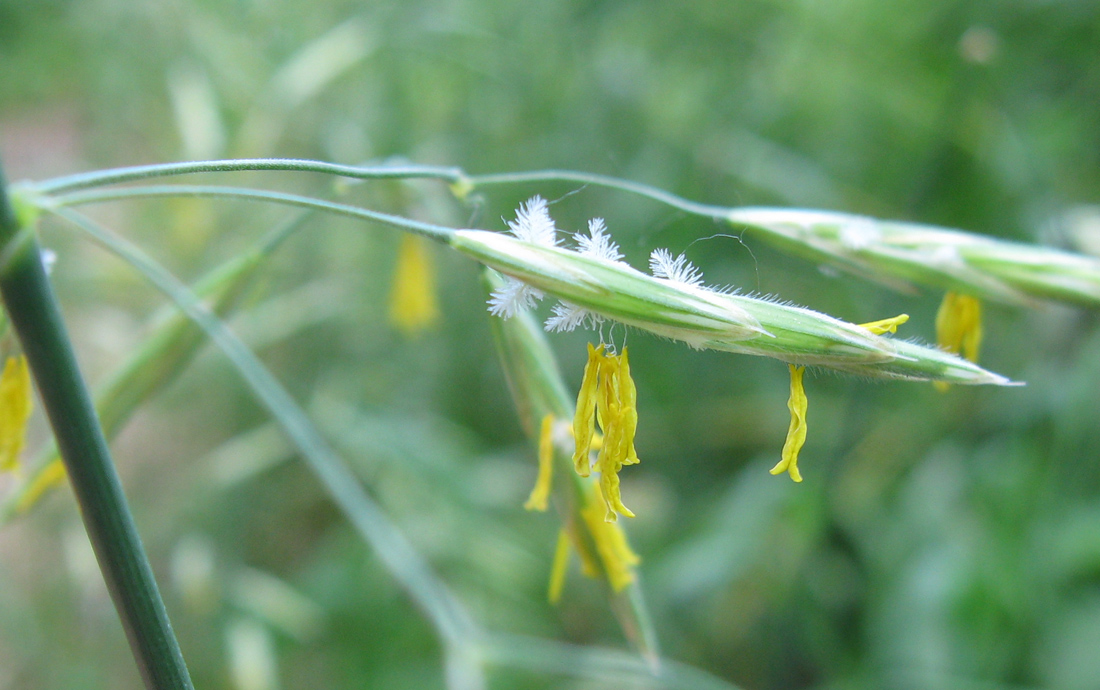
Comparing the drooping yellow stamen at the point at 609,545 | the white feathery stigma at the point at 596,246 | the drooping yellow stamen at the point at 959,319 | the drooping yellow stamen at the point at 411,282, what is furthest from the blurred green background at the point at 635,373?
the white feathery stigma at the point at 596,246

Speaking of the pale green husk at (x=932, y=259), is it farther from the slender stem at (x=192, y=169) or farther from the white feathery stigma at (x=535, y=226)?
the slender stem at (x=192, y=169)

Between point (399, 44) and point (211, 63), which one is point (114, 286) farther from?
point (399, 44)

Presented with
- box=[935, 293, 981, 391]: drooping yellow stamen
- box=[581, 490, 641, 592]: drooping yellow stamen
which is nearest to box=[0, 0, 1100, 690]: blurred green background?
box=[935, 293, 981, 391]: drooping yellow stamen

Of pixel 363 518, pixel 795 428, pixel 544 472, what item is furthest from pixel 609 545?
pixel 363 518

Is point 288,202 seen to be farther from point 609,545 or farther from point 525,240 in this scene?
point 609,545

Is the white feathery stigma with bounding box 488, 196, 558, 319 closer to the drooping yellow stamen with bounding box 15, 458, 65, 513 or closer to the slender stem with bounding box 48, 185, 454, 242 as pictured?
the slender stem with bounding box 48, 185, 454, 242

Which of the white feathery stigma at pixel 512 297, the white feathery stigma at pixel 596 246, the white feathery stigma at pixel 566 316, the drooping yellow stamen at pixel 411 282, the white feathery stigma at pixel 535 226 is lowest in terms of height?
the white feathery stigma at pixel 566 316

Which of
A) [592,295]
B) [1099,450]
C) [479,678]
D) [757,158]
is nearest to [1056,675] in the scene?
[1099,450]
